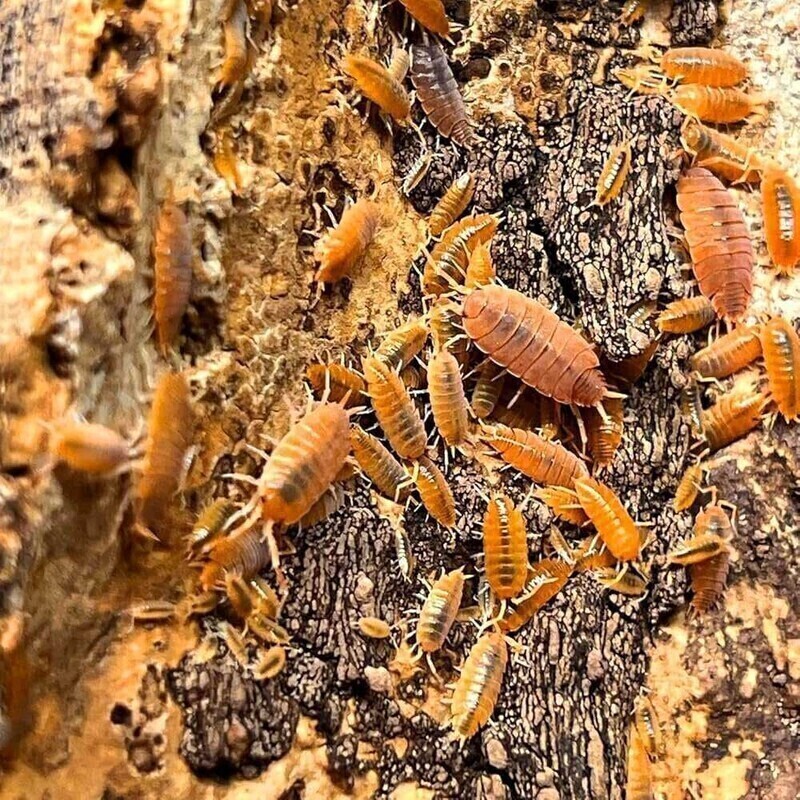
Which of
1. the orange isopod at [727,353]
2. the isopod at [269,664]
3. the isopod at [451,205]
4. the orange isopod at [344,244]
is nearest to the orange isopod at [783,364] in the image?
the orange isopod at [727,353]

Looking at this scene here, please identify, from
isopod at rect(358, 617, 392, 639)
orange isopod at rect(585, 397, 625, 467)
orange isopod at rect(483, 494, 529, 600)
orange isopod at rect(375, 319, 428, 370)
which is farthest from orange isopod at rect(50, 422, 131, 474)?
orange isopod at rect(585, 397, 625, 467)

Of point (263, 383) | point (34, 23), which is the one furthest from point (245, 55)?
point (263, 383)

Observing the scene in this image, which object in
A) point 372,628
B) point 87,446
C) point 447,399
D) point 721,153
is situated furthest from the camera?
point 721,153

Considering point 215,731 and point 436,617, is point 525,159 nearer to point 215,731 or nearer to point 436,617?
point 436,617

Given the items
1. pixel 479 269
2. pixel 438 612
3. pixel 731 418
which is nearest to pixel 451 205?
pixel 479 269

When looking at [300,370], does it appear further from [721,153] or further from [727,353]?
[721,153]
